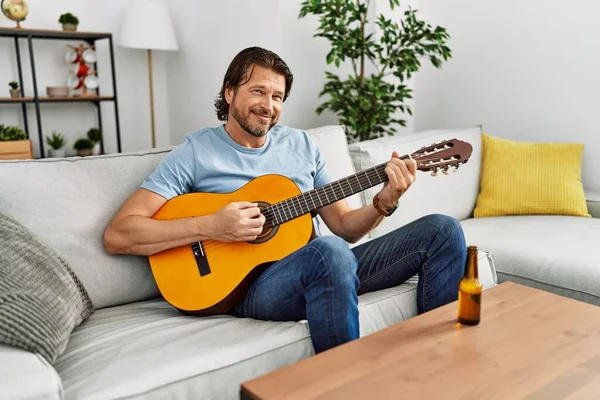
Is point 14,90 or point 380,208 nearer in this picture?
point 380,208

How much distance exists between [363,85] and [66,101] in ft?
6.91

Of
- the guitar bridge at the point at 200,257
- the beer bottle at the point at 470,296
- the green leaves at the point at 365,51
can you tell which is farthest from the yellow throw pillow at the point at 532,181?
the guitar bridge at the point at 200,257

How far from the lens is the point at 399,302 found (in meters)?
1.60

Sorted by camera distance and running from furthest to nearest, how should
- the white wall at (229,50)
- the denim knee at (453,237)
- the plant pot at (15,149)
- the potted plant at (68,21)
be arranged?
the potted plant at (68,21) → the plant pot at (15,149) → the white wall at (229,50) → the denim knee at (453,237)

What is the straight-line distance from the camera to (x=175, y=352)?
1.26m

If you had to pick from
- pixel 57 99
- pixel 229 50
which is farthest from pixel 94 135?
pixel 229 50

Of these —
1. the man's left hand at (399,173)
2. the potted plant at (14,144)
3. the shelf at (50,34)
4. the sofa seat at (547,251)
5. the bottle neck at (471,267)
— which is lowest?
the sofa seat at (547,251)

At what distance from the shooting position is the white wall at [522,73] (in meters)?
2.77

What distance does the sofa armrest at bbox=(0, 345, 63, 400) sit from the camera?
0.96 metres

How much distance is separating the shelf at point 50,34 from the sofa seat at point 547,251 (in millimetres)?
2700

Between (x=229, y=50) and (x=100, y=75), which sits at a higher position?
(x=229, y=50)

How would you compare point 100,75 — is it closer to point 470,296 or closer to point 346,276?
point 346,276

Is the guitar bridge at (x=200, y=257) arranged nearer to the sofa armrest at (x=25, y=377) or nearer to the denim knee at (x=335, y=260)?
the denim knee at (x=335, y=260)

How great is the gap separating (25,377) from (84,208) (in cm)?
66
